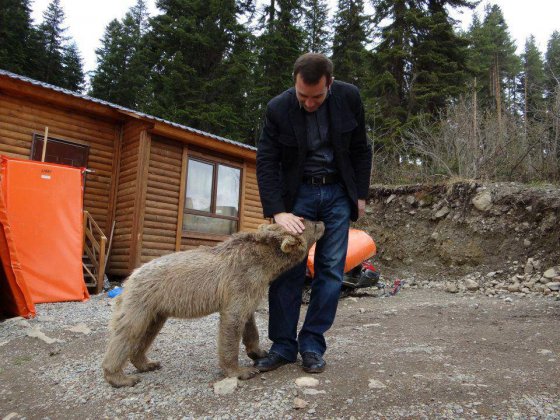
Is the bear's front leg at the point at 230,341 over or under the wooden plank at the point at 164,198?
under

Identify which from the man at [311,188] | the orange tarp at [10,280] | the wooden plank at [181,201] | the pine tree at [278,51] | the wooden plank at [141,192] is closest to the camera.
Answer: the man at [311,188]

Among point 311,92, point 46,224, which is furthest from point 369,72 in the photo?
point 311,92

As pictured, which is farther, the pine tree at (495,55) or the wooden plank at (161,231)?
the pine tree at (495,55)

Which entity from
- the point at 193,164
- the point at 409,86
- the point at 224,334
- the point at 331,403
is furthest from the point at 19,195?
the point at 409,86

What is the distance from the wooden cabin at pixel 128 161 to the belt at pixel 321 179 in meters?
7.31

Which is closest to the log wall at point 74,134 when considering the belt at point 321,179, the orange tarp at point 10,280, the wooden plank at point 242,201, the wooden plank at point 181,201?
the wooden plank at point 181,201

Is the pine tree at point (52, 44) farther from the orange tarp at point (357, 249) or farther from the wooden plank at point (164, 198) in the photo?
the orange tarp at point (357, 249)

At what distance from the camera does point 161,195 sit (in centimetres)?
1081

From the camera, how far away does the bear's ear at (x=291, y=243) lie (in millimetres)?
3189

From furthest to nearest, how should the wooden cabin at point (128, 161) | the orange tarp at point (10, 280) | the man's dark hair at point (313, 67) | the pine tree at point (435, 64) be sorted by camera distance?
the pine tree at point (435, 64), the wooden cabin at point (128, 161), the orange tarp at point (10, 280), the man's dark hair at point (313, 67)

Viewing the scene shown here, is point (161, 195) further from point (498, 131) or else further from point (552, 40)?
point (552, 40)

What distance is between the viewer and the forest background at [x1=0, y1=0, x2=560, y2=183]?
42.4 ft

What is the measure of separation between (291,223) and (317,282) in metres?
0.60

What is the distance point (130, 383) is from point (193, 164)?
8.94 meters
